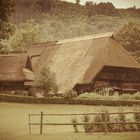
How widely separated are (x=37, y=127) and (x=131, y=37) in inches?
1689

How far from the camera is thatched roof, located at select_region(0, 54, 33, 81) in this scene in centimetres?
5838

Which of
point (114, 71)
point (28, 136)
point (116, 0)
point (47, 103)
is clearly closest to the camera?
point (116, 0)

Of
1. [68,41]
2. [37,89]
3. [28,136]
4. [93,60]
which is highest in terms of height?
[68,41]

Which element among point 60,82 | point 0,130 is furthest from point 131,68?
point 0,130

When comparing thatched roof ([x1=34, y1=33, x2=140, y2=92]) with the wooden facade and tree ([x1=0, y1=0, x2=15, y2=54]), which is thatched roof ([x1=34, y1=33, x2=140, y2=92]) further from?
tree ([x1=0, y1=0, x2=15, y2=54])

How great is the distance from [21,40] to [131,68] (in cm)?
4306

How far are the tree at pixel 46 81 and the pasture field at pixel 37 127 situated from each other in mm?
7523

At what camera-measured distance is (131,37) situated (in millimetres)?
70312

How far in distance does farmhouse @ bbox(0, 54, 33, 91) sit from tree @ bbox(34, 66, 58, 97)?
5071 mm

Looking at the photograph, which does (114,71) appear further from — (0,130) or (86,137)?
(86,137)

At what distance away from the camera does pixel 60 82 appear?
5691 cm

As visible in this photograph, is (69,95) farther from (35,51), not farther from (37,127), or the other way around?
(35,51)

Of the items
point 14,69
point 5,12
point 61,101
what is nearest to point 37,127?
point 5,12

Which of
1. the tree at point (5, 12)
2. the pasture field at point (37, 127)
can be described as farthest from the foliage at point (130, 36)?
the tree at point (5, 12)
